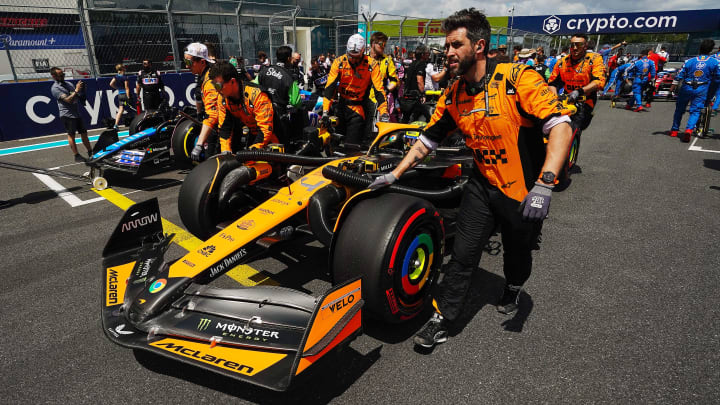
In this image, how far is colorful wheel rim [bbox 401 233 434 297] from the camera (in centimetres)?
251

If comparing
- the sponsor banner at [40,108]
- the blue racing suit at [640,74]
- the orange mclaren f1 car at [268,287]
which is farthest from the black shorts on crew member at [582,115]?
the sponsor banner at [40,108]

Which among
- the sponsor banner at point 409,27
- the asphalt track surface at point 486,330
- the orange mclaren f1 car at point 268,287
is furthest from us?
the sponsor banner at point 409,27

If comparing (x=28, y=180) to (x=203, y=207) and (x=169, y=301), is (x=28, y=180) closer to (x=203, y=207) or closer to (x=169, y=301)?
(x=203, y=207)

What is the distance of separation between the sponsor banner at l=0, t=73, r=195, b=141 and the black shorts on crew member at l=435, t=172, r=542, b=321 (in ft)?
34.1

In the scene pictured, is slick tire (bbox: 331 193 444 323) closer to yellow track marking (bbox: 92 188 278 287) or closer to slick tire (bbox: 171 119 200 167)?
yellow track marking (bbox: 92 188 278 287)

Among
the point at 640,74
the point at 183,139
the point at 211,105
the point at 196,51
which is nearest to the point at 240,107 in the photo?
the point at 211,105

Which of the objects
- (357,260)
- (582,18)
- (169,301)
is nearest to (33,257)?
(169,301)

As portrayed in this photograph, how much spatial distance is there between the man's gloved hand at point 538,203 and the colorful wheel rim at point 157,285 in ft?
6.73

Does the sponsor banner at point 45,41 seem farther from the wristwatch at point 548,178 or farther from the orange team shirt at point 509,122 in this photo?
the wristwatch at point 548,178

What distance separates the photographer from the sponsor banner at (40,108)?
8.84m

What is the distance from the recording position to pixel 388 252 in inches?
90.6

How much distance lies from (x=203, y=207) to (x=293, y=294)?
1470 millimetres

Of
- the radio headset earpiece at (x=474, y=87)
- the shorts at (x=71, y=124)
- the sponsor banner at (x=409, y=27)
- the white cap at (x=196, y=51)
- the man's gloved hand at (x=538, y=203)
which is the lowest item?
the shorts at (x=71, y=124)

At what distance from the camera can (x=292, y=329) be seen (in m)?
2.09
